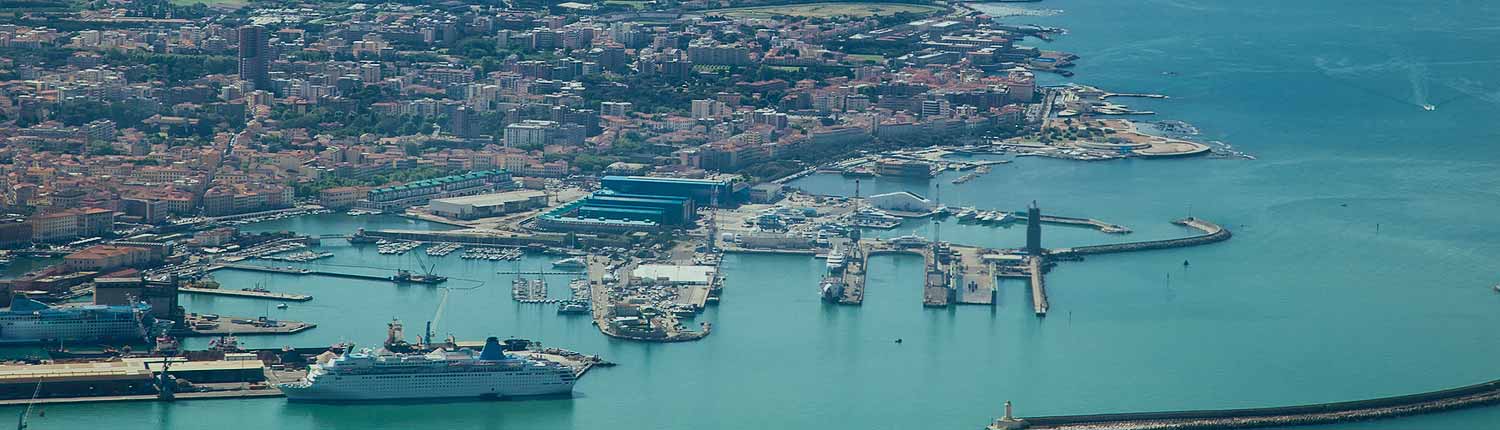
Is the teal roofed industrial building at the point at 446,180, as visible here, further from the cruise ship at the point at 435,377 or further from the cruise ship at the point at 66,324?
the cruise ship at the point at 435,377

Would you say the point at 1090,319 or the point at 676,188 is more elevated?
the point at 676,188

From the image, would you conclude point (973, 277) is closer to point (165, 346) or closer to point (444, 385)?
point (444, 385)

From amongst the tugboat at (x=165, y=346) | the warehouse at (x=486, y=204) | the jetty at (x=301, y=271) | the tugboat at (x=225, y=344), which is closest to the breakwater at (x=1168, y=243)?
the warehouse at (x=486, y=204)

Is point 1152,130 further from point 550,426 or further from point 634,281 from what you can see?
point 550,426

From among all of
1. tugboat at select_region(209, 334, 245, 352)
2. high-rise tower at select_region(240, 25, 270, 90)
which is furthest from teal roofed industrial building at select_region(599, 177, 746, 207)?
high-rise tower at select_region(240, 25, 270, 90)

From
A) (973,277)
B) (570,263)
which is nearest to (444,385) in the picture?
(570,263)
